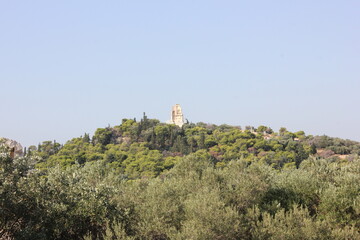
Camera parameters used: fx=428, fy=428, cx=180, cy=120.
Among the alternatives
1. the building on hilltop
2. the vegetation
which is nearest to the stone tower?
the vegetation

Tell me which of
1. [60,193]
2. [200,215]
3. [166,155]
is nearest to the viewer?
[60,193]

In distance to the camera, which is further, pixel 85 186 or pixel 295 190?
pixel 295 190

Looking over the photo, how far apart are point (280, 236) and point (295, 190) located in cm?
602

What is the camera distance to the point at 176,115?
98375 mm

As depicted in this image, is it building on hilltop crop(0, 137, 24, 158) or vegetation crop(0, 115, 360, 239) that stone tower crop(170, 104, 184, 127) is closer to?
vegetation crop(0, 115, 360, 239)

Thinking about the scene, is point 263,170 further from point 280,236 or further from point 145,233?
point 145,233

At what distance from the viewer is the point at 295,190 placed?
2231 centimetres

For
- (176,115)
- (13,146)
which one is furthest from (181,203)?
(176,115)

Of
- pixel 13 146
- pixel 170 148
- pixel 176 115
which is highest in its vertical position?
pixel 176 115

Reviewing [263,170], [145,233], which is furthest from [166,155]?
[145,233]

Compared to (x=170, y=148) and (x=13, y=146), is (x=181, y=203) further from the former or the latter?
(x=170, y=148)

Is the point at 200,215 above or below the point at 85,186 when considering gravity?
below

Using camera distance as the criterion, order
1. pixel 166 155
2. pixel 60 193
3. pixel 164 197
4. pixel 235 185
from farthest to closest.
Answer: pixel 166 155 → pixel 235 185 → pixel 164 197 → pixel 60 193

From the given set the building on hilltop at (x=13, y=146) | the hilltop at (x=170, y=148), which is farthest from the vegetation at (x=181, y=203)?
the hilltop at (x=170, y=148)
